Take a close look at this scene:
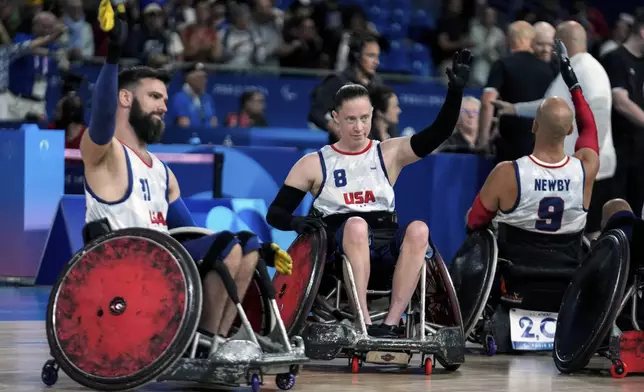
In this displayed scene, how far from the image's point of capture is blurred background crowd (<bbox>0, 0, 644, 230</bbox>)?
11438 millimetres

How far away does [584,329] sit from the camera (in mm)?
7594

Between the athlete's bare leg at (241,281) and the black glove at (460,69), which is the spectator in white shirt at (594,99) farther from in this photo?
the athlete's bare leg at (241,281)

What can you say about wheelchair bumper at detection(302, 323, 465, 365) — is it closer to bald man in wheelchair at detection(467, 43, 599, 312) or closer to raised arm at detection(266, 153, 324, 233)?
raised arm at detection(266, 153, 324, 233)

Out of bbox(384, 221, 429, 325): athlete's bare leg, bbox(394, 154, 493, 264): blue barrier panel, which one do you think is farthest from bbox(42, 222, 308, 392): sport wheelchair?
bbox(394, 154, 493, 264): blue barrier panel

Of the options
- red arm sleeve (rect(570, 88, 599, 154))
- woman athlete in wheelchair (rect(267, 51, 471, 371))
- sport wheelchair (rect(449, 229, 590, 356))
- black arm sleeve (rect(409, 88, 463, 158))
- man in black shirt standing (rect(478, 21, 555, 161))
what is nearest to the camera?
woman athlete in wheelchair (rect(267, 51, 471, 371))

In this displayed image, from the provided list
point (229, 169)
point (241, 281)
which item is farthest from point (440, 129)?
point (229, 169)

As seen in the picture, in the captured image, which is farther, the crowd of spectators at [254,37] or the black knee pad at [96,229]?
the crowd of spectators at [254,37]

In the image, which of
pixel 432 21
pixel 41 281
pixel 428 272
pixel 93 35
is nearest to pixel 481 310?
pixel 428 272

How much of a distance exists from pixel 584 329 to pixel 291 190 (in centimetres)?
179

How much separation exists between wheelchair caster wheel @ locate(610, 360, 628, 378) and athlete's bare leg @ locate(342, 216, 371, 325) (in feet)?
4.28

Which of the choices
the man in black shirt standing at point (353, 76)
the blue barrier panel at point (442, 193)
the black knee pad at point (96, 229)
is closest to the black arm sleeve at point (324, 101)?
the man in black shirt standing at point (353, 76)

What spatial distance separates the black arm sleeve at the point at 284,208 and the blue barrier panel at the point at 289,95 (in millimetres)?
8964

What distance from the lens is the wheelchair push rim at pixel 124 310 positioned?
605 centimetres

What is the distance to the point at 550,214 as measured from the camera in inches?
345
